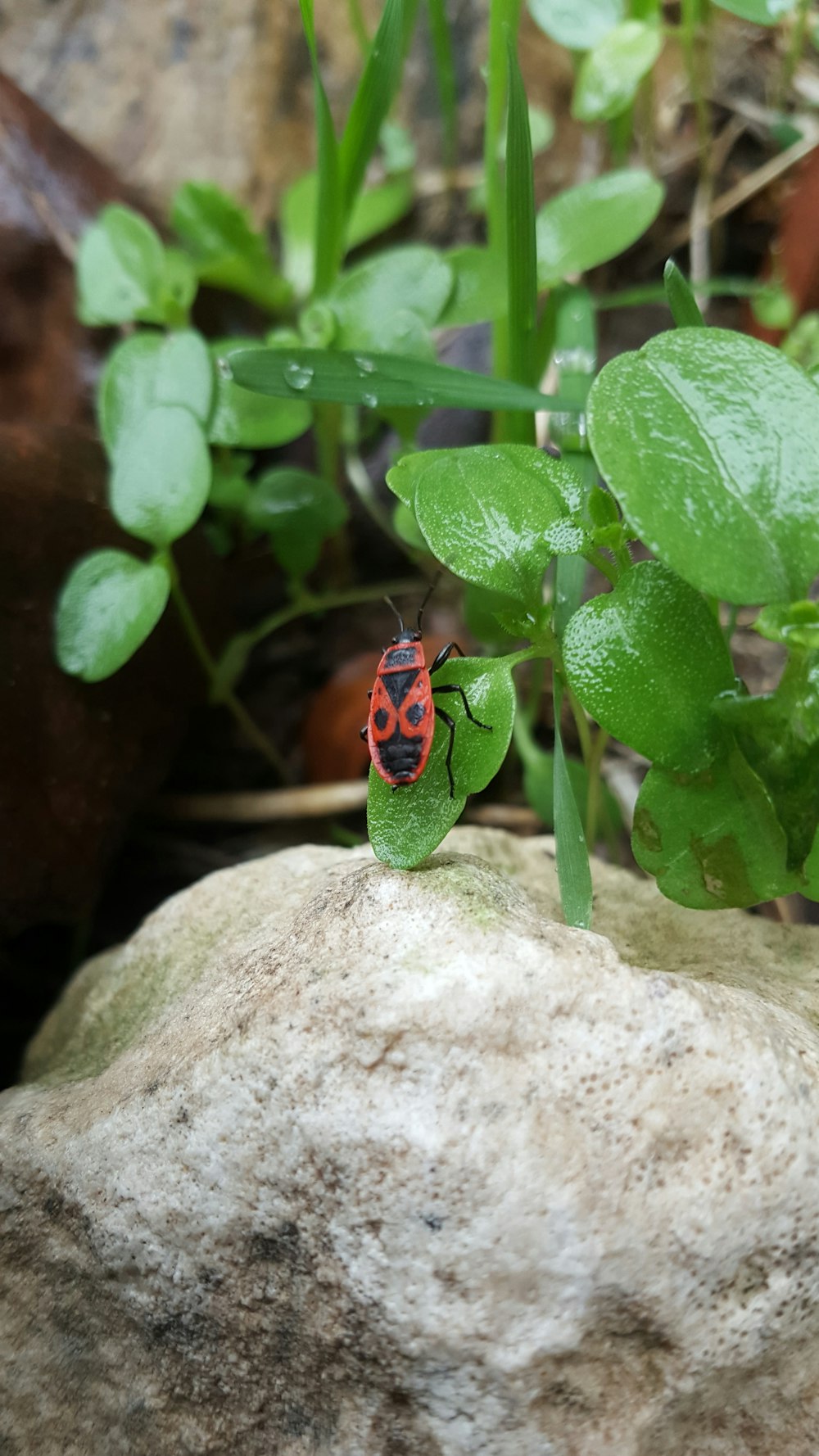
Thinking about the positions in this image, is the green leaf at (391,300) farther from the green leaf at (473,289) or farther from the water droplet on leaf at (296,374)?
the water droplet on leaf at (296,374)

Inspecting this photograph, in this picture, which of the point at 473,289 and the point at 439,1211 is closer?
the point at 439,1211

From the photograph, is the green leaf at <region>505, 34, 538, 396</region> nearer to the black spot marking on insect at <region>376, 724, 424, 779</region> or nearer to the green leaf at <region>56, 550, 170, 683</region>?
the green leaf at <region>56, 550, 170, 683</region>

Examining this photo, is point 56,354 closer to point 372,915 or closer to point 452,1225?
point 372,915

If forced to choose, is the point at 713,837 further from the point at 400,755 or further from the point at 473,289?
the point at 473,289

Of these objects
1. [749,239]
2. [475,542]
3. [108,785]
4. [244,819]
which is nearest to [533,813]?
[244,819]

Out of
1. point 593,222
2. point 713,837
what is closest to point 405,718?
point 713,837

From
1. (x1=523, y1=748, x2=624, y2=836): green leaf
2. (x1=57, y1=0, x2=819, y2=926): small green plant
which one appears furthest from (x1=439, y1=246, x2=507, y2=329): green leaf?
(x1=523, y1=748, x2=624, y2=836): green leaf
